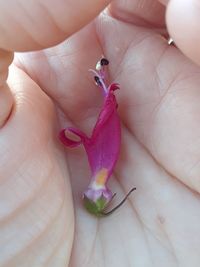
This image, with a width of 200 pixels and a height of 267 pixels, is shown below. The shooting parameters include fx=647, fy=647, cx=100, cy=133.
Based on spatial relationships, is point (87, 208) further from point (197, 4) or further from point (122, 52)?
point (197, 4)

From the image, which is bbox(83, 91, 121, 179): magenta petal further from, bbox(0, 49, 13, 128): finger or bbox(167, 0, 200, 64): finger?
bbox(167, 0, 200, 64): finger

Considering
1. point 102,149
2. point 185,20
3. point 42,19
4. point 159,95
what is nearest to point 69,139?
point 102,149

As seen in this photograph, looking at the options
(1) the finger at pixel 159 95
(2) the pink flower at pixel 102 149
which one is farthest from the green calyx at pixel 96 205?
(1) the finger at pixel 159 95

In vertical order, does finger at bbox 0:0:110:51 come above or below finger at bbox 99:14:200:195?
above

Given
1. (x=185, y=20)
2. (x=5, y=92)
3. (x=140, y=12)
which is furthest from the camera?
(x=140, y=12)

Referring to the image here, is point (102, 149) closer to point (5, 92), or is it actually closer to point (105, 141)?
point (105, 141)

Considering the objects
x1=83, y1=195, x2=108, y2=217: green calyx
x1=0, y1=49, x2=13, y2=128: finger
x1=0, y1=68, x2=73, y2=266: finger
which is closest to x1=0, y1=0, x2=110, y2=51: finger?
x1=0, y1=49, x2=13, y2=128: finger

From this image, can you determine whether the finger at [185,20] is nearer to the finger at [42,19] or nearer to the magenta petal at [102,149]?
the finger at [42,19]

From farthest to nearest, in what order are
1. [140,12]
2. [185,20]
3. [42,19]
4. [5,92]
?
[140,12], [5,92], [42,19], [185,20]
